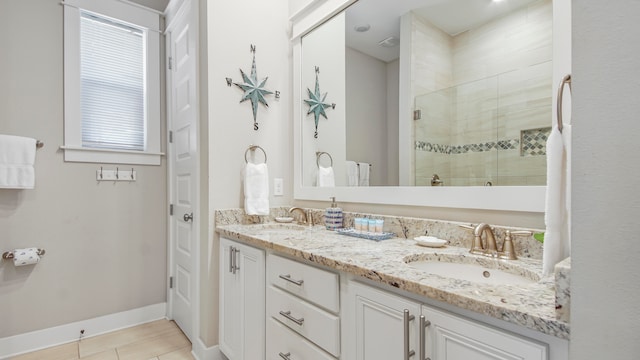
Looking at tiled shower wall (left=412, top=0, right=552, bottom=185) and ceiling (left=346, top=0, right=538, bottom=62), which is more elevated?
ceiling (left=346, top=0, right=538, bottom=62)

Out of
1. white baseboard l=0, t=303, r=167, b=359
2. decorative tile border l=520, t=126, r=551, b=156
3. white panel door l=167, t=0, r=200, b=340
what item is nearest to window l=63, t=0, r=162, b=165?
white panel door l=167, t=0, r=200, b=340

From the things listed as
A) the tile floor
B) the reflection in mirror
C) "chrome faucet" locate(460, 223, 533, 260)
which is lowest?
the tile floor

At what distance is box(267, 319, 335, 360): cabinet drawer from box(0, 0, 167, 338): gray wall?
1710 mm

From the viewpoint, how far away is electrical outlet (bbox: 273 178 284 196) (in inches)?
87.3

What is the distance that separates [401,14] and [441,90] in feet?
1.67

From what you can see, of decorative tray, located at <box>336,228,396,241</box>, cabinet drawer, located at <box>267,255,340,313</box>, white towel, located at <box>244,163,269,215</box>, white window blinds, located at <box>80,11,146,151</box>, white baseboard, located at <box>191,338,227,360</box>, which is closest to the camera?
cabinet drawer, located at <box>267,255,340,313</box>

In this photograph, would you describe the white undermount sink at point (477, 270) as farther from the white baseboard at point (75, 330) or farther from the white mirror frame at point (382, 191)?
the white baseboard at point (75, 330)

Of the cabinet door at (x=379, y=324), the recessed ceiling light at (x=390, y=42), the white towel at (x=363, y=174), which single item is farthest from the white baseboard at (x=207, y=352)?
the recessed ceiling light at (x=390, y=42)

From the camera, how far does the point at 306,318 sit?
118cm

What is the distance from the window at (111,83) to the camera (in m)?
2.26

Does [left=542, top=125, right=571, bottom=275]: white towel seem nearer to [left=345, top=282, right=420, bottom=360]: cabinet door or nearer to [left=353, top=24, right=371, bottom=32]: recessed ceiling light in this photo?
[left=345, top=282, right=420, bottom=360]: cabinet door

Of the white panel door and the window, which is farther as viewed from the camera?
the window

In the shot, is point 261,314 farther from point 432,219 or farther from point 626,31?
point 626,31

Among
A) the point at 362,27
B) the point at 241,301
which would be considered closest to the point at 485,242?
the point at 241,301
